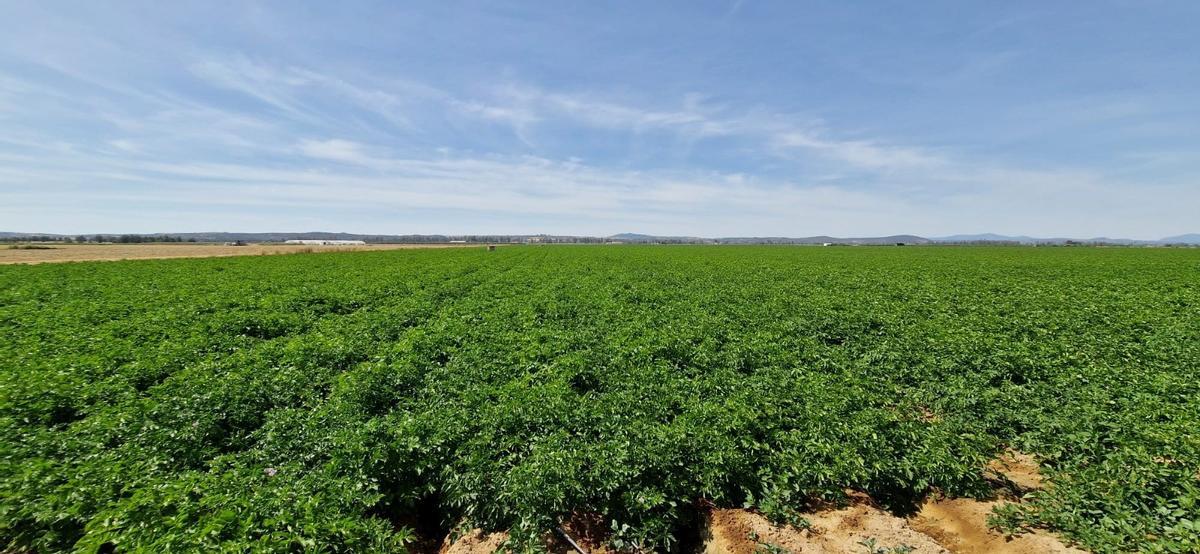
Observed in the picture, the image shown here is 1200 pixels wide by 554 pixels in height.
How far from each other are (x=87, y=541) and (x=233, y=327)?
11.6 meters

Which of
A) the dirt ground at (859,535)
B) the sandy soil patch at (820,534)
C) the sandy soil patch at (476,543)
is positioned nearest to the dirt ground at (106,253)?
the sandy soil patch at (476,543)

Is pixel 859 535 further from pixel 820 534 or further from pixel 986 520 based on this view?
pixel 986 520

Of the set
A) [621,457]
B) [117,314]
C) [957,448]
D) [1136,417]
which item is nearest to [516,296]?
[117,314]

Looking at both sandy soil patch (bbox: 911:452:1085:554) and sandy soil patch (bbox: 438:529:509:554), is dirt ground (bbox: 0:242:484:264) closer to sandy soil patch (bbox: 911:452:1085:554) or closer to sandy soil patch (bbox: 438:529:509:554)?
sandy soil patch (bbox: 438:529:509:554)

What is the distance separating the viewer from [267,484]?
5848mm

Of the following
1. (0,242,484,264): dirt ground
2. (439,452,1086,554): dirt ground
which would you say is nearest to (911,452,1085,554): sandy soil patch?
(439,452,1086,554): dirt ground

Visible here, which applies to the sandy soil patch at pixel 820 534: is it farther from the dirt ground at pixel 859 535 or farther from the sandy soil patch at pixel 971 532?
the sandy soil patch at pixel 971 532

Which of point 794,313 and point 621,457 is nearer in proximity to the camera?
point 621,457

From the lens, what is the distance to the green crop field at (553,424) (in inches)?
215

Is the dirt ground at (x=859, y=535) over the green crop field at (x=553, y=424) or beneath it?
beneath

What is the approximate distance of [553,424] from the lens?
7.74 metres

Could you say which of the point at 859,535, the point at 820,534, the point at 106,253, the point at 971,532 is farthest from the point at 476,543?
the point at 106,253

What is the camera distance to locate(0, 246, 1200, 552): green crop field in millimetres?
5449

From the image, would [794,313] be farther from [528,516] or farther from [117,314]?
[117,314]
